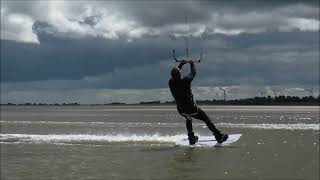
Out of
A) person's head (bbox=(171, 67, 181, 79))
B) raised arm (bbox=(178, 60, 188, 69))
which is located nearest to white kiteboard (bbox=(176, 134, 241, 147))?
person's head (bbox=(171, 67, 181, 79))

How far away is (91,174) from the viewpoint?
12203 mm

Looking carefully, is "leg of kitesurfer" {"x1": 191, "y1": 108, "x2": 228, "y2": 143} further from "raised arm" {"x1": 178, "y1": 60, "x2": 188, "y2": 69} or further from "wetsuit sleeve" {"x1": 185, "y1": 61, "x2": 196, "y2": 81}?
"raised arm" {"x1": 178, "y1": 60, "x2": 188, "y2": 69}

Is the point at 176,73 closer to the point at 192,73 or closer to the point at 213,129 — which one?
the point at 192,73

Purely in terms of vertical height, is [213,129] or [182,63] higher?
[182,63]

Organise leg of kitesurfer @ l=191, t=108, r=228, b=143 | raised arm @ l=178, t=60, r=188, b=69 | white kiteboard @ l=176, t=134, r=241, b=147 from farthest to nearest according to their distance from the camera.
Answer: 1. white kiteboard @ l=176, t=134, r=241, b=147
2. leg of kitesurfer @ l=191, t=108, r=228, b=143
3. raised arm @ l=178, t=60, r=188, b=69

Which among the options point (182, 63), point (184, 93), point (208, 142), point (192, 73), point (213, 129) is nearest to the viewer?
point (182, 63)

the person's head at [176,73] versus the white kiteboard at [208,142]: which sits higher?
the person's head at [176,73]

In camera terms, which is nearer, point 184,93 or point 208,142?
point 184,93

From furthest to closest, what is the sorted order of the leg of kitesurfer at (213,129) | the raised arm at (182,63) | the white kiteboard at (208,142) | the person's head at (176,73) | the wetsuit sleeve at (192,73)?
the white kiteboard at (208,142) < the leg of kitesurfer at (213,129) < the person's head at (176,73) < the wetsuit sleeve at (192,73) < the raised arm at (182,63)

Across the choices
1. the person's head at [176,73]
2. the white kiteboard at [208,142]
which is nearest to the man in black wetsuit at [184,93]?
the person's head at [176,73]

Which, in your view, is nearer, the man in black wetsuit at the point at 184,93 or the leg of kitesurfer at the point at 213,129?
the man in black wetsuit at the point at 184,93

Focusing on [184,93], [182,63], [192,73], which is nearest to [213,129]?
[184,93]

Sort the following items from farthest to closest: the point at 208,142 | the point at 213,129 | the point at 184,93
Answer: the point at 208,142
the point at 213,129
the point at 184,93

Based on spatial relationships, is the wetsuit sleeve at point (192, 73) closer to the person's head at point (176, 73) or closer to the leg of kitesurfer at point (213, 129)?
the person's head at point (176, 73)
